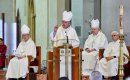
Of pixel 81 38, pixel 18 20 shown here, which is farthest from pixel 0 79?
pixel 18 20

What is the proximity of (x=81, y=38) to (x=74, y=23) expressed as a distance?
2.21ft

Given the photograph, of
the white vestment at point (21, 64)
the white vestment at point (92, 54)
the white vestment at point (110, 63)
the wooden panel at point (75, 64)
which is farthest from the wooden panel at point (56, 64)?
the white vestment at point (21, 64)

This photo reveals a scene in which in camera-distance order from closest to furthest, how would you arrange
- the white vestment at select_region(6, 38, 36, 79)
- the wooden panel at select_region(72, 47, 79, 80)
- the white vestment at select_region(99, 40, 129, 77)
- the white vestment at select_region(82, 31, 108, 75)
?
the wooden panel at select_region(72, 47, 79, 80) < the white vestment at select_region(99, 40, 129, 77) < the white vestment at select_region(82, 31, 108, 75) < the white vestment at select_region(6, 38, 36, 79)

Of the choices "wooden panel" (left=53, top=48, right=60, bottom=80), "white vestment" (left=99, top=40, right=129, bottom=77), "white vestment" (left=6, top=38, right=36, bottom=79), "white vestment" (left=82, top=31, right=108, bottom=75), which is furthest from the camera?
"white vestment" (left=6, top=38, right=36, bottom=79)

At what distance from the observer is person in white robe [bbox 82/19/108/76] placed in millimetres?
9391

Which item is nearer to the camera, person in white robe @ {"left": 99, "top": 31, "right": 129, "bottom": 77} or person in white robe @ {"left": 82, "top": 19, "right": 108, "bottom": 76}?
person in white robe @ {"left": 99, "top": 31, "right": 129, "bottom": 77}

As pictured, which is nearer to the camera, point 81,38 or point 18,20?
point 81,38

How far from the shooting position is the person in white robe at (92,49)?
30.8 ft

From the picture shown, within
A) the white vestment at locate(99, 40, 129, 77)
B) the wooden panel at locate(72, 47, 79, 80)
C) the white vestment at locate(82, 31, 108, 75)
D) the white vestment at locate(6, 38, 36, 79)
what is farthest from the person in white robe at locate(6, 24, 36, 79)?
the wooden panel at locate(72, 47, 79, 80)

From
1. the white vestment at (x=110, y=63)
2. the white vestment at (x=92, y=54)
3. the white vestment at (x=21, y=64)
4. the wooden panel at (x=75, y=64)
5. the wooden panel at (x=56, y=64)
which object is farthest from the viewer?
the white vestment at (x=21, y=64)

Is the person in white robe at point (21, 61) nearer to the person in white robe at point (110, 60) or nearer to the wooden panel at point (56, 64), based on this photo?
the person in white robe at point (110, 60)

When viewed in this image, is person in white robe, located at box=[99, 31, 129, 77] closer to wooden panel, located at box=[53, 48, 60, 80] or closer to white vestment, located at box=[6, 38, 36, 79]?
white vestment, located at box=[6, 38, 36, 79]

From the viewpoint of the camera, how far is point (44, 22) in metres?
14.5

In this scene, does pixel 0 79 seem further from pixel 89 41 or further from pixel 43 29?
pixel 43 29
